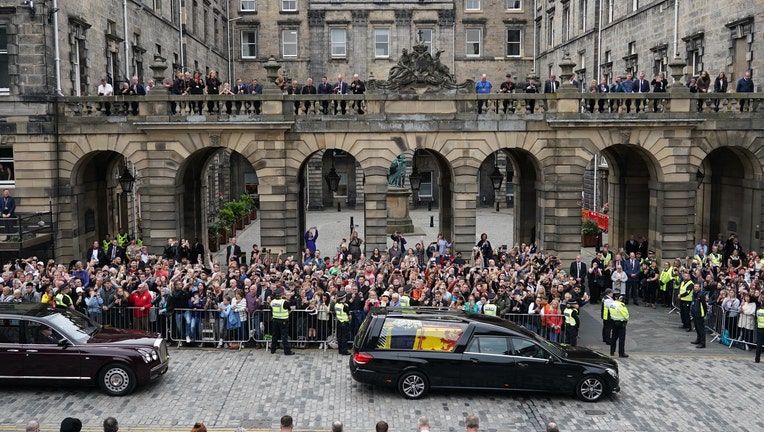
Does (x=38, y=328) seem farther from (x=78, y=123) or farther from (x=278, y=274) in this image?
(x=78, y=123)

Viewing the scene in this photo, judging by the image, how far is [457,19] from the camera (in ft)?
177

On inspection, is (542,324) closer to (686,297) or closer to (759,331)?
(686,297)

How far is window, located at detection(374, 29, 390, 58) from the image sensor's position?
2107 inches

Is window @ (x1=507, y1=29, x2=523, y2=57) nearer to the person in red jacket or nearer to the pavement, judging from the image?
the pavement

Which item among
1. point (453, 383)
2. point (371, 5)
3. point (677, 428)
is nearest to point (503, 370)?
point (453, 383)

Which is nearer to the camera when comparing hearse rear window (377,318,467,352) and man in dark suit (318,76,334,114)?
hearse rear window (377,318,467,352)

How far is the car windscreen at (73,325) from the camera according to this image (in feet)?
47.6

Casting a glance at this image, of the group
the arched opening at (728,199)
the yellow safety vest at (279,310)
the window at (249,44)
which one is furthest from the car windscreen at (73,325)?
the window at (249,44)

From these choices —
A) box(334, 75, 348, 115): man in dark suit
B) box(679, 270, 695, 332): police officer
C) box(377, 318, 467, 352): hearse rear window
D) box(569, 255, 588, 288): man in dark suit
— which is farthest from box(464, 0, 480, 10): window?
box(377, 318, 467, 352): hearse rear window

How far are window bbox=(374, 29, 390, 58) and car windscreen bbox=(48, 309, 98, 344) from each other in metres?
41.0

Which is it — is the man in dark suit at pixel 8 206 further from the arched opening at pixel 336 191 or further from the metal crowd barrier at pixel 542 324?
the arched opening at pixel 336 191

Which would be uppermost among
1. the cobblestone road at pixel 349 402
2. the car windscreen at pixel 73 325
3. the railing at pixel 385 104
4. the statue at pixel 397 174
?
the railing at pixel 385 104

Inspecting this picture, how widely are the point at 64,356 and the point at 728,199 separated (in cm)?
2485

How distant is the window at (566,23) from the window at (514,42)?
7.68m
